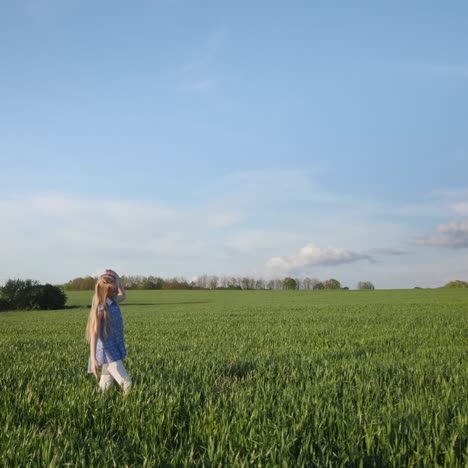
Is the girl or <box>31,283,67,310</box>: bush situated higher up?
the girl

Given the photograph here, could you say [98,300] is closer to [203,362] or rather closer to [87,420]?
[87,420]

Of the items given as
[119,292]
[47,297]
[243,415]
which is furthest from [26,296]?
[243,415]

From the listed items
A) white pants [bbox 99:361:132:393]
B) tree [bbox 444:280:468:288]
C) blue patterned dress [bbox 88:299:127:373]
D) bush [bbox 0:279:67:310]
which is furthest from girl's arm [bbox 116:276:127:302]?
tree [bbox 444:280:468:288]

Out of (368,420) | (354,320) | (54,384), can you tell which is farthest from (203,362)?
(354,320)

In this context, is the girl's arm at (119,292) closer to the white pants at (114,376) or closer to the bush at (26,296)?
the white pants at (114,376)

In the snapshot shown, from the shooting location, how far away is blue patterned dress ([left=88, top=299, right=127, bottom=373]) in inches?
278

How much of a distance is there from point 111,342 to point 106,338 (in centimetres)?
10

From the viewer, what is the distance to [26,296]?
53875 millimetres

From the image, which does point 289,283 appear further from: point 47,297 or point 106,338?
point 106,338

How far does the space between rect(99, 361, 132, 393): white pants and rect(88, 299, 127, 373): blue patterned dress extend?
100 mm

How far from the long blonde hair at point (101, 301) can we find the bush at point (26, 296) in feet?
165

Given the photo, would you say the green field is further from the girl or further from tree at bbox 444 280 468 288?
tree at bbox 444 280 468 288

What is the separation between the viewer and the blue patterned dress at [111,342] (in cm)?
707

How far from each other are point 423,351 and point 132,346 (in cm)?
823
